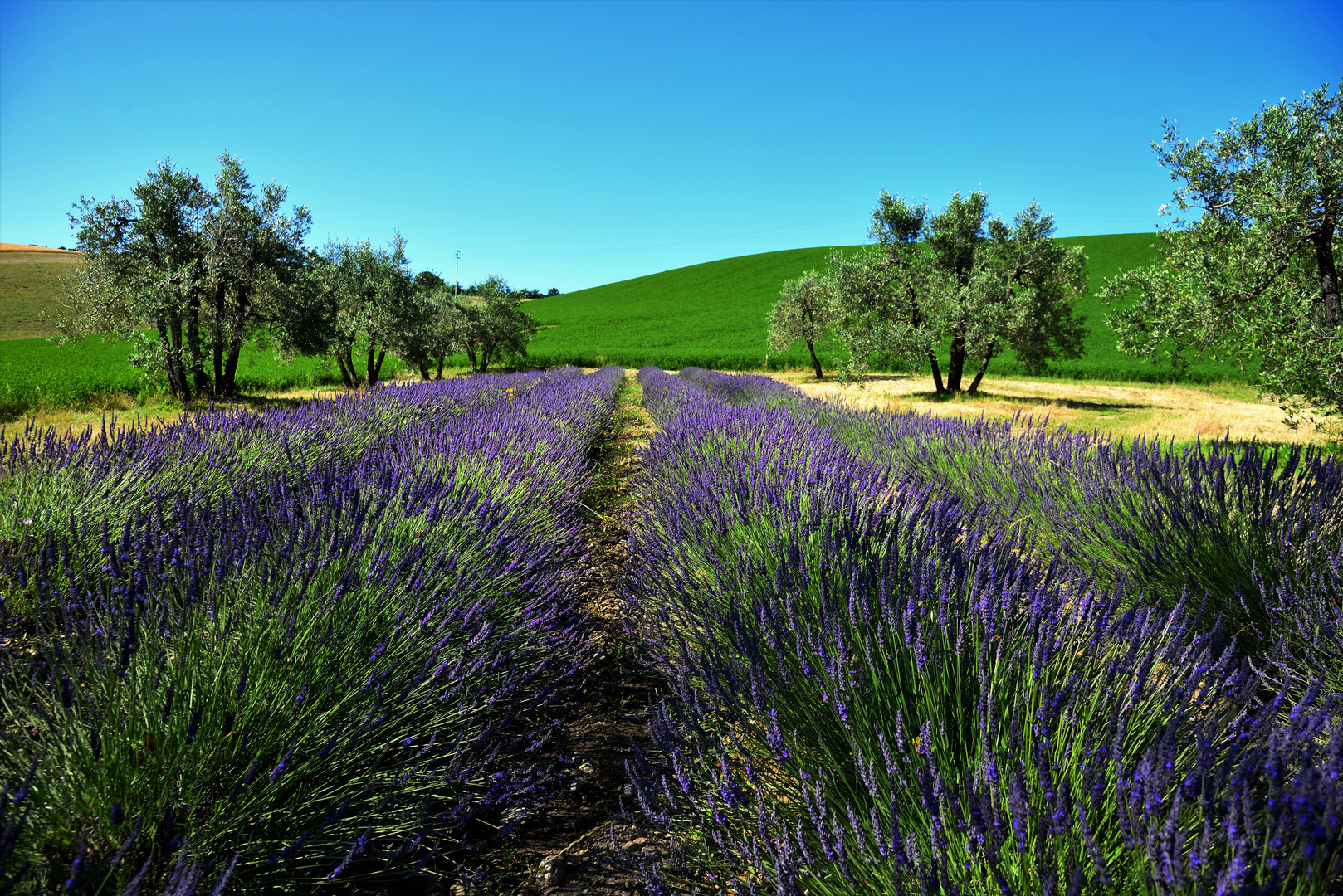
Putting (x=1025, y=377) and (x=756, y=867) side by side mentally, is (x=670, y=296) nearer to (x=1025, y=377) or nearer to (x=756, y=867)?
(x=1025, y=377)

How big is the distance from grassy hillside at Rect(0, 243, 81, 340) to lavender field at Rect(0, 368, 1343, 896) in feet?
106

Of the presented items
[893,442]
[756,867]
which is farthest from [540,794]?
[893,442]

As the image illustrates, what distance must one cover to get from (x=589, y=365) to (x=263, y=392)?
2081 cm

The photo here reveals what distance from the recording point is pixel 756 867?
46.3 inches

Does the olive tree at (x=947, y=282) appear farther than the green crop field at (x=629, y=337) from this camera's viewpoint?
Yes

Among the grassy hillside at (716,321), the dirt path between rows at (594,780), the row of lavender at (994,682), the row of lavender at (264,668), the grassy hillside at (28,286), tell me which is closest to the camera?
the row of lavender at (994,682)

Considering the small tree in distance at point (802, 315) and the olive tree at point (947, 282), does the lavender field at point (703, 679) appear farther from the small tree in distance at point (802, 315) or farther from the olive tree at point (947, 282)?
the small tree in distance at point (802, 315)

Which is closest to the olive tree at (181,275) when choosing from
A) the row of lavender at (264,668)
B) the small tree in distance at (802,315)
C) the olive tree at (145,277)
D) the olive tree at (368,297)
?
the olive tree at (145,277)

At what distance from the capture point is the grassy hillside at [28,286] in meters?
30.0

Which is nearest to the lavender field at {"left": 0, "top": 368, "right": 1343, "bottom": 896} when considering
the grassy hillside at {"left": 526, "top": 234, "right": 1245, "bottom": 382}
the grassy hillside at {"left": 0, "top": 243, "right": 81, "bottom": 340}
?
the grassy hillside at {"left": 526, "top": 234, "right": 1245, "bottom": 382}

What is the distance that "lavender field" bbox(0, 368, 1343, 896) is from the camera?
977 millimetres

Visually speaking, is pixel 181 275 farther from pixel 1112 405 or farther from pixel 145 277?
pixel 1112 405

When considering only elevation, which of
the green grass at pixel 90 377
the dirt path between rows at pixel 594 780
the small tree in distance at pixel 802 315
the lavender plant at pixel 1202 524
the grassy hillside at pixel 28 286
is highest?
the grassy hillside at pixel 28 286

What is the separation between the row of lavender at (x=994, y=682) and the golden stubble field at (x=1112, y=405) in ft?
17.8
